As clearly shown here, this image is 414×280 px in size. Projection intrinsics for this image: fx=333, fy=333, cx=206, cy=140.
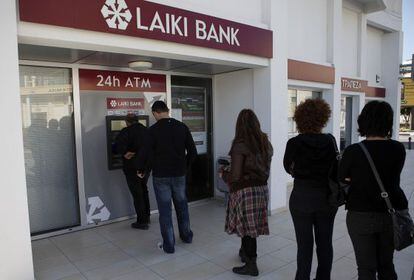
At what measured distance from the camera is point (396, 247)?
2.16 metres

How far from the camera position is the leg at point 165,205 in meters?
3.74

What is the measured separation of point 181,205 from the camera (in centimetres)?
395

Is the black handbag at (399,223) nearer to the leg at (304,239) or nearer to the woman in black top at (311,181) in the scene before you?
the woman in black top at (311,181)

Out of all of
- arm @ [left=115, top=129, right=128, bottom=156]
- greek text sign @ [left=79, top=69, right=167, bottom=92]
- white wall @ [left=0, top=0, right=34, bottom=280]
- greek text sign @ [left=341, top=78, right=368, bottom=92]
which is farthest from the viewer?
greek text sign @ [left=341, top=78, right=368, bottom=92]

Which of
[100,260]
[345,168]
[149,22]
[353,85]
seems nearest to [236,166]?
[345,168]

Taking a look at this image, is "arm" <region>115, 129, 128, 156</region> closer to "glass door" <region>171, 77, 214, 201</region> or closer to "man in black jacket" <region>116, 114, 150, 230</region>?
"man in black jacket" <region>116, 114, 150, 230</region>

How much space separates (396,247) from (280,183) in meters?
3.28

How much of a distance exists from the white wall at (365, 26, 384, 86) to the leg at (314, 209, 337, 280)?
859 centimetres

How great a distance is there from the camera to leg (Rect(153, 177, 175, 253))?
3740 millimetres

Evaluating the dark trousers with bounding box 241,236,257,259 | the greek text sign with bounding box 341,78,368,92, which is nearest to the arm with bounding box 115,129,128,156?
the dark trousers with bounding box 241,236,257,259

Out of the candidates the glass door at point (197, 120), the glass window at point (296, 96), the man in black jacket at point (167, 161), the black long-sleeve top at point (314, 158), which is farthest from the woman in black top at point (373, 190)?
the glass window at point (296, 96)

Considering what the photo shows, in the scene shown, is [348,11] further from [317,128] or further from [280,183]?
[317,128]

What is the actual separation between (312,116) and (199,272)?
1941mm

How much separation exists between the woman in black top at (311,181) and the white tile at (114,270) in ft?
5.73
